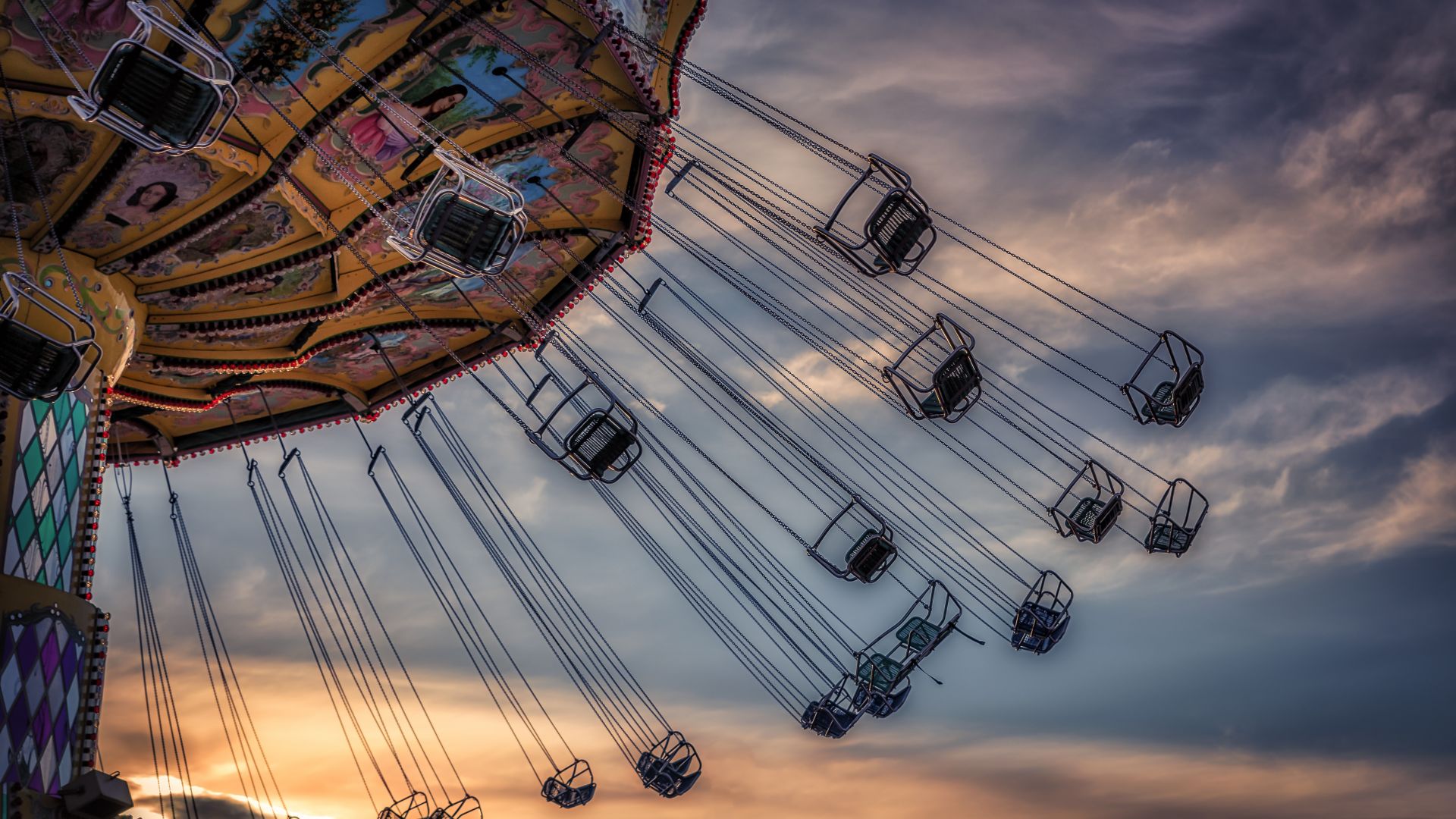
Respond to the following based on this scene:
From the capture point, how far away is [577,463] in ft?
34.0

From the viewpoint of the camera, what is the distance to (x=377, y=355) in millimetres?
13102

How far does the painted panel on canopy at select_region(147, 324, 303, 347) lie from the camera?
36.8 ft

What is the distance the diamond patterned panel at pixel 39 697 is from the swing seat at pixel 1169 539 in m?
9.96

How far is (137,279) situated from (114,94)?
5.06 metres

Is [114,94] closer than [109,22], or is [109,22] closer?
[114,94]

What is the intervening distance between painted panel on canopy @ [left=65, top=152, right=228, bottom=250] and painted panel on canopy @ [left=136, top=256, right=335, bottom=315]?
0.86 m

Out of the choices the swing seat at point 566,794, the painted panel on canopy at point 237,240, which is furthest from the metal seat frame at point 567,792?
Answer: the painted panel on canopy at point 237,240

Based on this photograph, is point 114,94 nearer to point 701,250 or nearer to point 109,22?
point 109,22

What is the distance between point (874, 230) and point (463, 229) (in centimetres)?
329

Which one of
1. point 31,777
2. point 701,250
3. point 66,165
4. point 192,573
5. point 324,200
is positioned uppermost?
point 701,250

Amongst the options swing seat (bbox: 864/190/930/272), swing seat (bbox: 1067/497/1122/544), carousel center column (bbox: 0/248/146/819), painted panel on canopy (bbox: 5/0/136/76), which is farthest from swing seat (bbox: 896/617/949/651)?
painted panel on canopy (bbox: 5/0/136/76)

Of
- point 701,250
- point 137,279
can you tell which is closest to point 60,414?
point 137,279

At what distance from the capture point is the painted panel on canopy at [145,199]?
29.7 feet

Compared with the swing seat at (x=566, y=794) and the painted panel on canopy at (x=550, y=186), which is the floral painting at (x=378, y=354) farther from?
the swing seat at (x=566, y=794)
